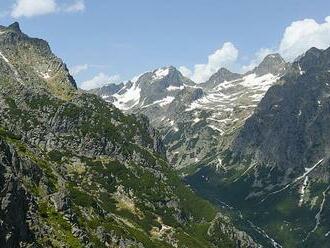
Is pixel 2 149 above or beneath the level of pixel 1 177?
above

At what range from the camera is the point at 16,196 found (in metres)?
149

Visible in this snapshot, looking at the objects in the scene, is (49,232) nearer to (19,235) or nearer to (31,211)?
(31,211)

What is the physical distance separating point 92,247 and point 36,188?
96.4 feet

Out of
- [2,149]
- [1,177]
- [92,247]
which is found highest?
[2,149]

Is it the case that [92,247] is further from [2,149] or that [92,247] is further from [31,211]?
[2,149]

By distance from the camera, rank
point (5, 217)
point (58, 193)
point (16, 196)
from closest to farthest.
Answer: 1. point (5, 217)
2. point (16, 196)
3. point (58, 193)

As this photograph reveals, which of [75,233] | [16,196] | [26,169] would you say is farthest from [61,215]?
[16,196]

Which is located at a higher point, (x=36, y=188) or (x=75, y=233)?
(x=36, y=188)

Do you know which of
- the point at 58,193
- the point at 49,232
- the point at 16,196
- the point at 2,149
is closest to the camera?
the point at 16,196

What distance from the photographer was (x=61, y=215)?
187m

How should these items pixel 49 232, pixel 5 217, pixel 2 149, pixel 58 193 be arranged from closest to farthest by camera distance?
1. pixel 5 217
2. pixel 49 232
3. pixel 2 149
4. pixel 58 193

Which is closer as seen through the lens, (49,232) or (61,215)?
(49,232)

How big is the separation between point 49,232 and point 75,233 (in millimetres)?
17177

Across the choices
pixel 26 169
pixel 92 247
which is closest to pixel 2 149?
pixel 26 169
